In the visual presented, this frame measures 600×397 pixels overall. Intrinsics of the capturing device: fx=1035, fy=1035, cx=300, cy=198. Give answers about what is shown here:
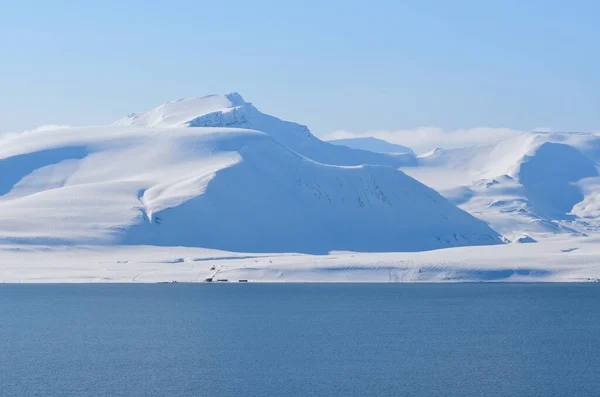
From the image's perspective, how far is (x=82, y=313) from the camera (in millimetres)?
144125

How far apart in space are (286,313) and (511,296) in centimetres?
5317

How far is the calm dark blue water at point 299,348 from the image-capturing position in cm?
8075

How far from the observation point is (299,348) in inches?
4065

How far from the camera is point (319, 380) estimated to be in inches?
3285

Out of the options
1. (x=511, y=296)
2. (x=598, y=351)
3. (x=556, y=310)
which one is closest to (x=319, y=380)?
(x=598, y=351)

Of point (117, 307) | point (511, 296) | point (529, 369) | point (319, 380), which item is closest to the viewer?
point (319, 380)

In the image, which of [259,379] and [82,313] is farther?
[82,313]

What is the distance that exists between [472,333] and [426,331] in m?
5.73

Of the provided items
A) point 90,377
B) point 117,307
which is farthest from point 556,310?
point 90,377

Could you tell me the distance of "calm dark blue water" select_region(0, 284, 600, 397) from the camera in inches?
3179

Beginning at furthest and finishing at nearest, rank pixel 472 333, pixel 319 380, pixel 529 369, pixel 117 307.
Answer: pixel 117 307
pixel 472 333
pixel 529 369
pixel 319 380

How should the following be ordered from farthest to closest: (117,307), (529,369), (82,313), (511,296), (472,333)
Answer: (511,296) → (117,307) → (82,313) → (472,333) → (529,369)

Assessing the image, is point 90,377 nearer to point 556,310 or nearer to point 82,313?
point 82,313

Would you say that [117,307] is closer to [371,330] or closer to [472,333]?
[371,330]
